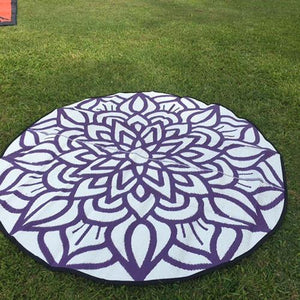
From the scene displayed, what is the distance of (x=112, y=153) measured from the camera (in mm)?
2180

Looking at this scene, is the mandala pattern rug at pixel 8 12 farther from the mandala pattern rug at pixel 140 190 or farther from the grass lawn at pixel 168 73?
the mandala pattern rug at pixel 140 190

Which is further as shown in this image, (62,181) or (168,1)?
(168,1)

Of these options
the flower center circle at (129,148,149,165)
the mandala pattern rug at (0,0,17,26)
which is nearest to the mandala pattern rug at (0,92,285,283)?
the flower center circle at (129,148,149,165)

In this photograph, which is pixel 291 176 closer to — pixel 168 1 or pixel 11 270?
pixel 11 270

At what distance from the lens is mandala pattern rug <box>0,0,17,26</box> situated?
4.06m

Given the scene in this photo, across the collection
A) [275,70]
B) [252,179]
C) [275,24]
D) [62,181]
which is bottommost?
[62,181]

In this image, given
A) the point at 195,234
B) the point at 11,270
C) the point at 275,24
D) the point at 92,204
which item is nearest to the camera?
the point at 11,270

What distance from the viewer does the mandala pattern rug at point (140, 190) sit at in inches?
62.6

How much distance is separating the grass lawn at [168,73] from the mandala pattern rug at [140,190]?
0.25 ft

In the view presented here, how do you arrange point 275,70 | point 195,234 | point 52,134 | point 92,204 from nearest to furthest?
point 195,234
point 92,204
point 52,134
point 275,70

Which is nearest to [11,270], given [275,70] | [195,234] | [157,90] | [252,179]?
[195,234]

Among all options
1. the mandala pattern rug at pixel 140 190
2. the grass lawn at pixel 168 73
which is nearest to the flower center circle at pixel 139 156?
the mandala pattern rug at pixel 140 190

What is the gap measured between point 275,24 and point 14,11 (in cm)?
308

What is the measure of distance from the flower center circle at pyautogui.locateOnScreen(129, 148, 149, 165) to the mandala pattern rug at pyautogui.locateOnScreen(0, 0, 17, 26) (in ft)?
8.93
